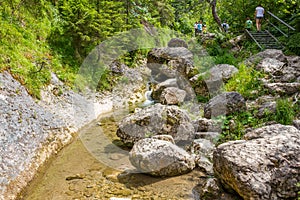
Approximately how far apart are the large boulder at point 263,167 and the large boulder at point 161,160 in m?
1.37

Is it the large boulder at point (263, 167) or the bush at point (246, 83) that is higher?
the bush at point (246, 83)

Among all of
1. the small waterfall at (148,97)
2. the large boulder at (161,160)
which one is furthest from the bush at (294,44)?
the large boulder at (161,160)

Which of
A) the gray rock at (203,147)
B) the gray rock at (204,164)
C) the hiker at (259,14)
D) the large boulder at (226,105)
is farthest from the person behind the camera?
the hiker at (259,14)

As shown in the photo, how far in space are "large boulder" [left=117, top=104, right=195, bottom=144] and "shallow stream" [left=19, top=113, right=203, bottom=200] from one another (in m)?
0.62

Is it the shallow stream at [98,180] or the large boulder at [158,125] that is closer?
the shallow stream at [98,180]

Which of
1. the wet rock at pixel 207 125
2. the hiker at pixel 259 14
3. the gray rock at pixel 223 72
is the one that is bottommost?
the wet rock at pixel 207 125

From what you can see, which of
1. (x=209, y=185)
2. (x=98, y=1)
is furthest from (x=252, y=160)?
(x=98, y=1)

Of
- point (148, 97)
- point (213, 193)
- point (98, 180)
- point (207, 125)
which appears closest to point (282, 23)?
point (148, 97)

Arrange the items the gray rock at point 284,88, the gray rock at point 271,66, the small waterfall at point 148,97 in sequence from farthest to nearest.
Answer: the small waterfall at point 148,97 → the gray rock at point 271,66 → the gray rock at point 284,88

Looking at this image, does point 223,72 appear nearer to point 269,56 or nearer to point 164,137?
point 269,56

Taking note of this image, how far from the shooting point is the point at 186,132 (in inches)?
316

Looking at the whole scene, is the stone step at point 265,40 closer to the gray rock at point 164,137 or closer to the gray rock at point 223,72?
the gray rock at point 223,72

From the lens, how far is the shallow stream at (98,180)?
18.6 feet

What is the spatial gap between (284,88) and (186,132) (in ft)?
13.4
